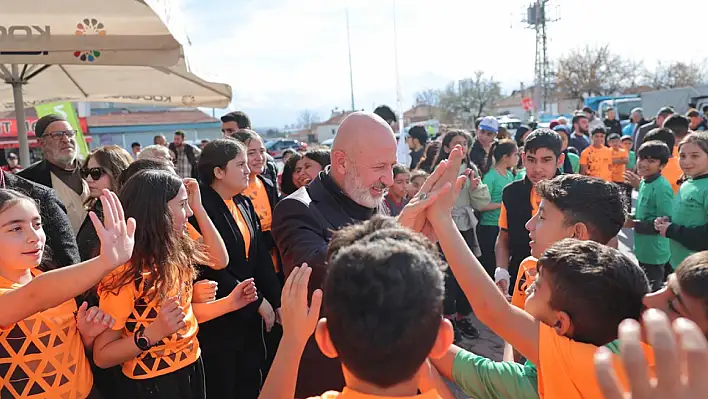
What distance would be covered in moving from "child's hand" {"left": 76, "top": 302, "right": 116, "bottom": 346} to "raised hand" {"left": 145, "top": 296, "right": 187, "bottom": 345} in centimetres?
17

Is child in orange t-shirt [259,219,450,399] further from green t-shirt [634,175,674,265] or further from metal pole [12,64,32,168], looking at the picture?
metal pole [12,64,32,168]

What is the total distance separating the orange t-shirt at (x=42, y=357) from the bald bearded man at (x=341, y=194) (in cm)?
94

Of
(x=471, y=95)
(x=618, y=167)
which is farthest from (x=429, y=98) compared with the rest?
(x=618, y=167)

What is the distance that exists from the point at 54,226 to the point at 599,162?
7.78 meters

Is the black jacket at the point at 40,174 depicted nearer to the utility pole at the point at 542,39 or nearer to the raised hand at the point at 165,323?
the raised hand at the point at 165,323

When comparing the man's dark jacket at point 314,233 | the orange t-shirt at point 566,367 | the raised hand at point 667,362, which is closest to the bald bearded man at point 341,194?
the man's dark jacket at point 314,233

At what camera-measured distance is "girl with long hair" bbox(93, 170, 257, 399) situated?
2.26 m

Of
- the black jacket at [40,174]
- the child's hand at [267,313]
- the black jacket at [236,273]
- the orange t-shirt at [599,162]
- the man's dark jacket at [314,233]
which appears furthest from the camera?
the orange t-shirt at [599,162]

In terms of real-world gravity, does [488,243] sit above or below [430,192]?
below

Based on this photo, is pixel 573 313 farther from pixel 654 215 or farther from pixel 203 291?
pixel 654 215

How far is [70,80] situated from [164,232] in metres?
4.99

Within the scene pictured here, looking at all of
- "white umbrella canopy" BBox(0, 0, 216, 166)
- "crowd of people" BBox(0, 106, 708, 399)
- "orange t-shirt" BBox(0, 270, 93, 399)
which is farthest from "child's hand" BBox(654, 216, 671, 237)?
"orange t-shirt" BBox(0, 270, 93, 399)

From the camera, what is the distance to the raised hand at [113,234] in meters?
1.76

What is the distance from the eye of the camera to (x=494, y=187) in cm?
543
